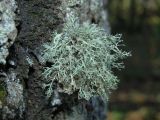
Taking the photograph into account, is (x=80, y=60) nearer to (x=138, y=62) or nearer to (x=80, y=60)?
(x=80, y=60)

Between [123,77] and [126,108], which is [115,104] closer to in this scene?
[126,108]

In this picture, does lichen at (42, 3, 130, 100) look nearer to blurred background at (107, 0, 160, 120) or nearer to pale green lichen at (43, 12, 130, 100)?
pale green lichen at (43, 12, 130, 100)

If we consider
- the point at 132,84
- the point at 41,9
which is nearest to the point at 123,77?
the point at 132,84

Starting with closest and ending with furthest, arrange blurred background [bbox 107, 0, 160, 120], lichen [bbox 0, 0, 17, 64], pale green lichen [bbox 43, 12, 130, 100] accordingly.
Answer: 1. lichen [bbox 0, 0, 17, 64]
2. pale green lichen [bbox 43, 12, 130, 100]
3. blurred background [bbox 107, 0, 160, 120]

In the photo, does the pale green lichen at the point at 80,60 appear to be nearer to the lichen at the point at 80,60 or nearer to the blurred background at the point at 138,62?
the lichen at the point at 80,60

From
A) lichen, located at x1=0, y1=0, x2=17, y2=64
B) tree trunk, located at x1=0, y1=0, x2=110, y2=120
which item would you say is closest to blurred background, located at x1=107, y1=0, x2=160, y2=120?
tree trunk, located at x1=0, y1=0, x2=110, y2=120

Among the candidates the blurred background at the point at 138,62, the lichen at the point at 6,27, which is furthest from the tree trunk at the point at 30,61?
the blurred background at the point at 138,62
